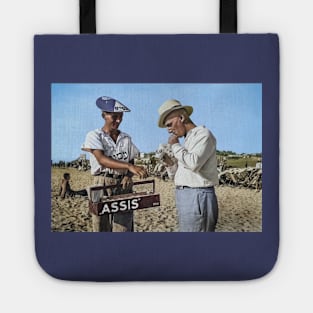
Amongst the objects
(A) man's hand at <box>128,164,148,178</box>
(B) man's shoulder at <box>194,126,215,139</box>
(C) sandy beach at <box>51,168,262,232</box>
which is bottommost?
(C) sandy beach at <box>51,168,262,232</box>

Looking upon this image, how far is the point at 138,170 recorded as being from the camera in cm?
113

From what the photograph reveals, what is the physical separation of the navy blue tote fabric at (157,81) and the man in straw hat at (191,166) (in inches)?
1.5

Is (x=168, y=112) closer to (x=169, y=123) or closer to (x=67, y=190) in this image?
(x=169, y=123)

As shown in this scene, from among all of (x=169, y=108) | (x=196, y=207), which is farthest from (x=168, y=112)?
(x=196, y=207)

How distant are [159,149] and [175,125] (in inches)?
1.8

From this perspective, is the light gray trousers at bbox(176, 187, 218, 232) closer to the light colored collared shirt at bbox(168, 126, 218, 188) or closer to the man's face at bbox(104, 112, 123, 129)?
the light colored collared shirt at bbox(168, 126, 218, 188)

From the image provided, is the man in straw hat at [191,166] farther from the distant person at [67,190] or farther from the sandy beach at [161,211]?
the distant person at [67,190]

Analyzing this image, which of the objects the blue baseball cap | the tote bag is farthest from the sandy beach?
the blue baseball cap

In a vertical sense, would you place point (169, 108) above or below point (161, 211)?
above

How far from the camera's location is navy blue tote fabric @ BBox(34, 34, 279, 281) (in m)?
1.12

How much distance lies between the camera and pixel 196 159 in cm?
112

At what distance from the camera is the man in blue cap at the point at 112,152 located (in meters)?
1.13

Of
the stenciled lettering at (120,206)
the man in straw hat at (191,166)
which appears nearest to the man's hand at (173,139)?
the man in straw hat at (191,166)
